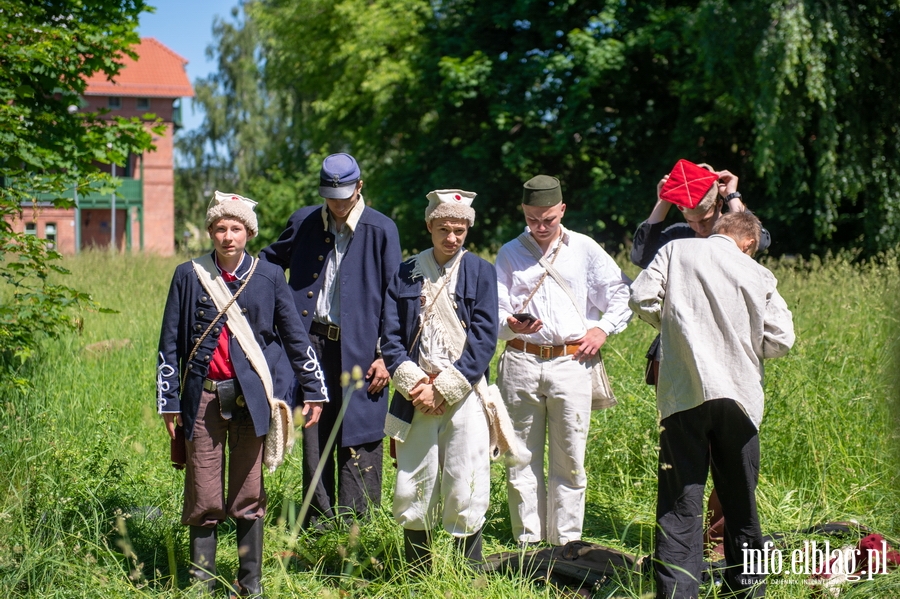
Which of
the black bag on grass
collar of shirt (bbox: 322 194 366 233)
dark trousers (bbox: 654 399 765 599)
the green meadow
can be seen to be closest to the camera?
dark trousers (bbox: 654 399 765 599)

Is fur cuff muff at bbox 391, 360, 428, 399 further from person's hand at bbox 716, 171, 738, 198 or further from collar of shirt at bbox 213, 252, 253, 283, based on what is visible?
person's hand at bbox 716, 171, 738, 198

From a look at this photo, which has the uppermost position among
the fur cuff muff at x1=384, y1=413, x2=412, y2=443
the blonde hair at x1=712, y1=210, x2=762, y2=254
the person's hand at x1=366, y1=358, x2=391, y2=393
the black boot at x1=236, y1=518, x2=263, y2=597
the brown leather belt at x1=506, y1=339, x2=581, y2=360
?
the blonde hair at x1=712, y1=210, x2=762, y2=254

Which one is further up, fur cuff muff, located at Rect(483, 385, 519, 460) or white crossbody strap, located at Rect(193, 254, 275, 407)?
white crossbody strap, located at Rect(193, 254, 275, 407)

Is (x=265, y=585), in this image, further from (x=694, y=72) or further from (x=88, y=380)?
(x=694, y=72)

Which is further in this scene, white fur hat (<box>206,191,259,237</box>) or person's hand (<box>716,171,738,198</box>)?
person's hand (<box>716,171,738,198</box>)

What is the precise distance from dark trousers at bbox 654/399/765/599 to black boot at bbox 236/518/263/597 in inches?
69.8

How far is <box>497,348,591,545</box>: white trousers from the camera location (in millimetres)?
4523

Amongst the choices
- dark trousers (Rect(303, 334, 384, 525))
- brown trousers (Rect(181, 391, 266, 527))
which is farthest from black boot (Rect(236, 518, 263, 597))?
dark trousers (Rect(303, 334, 384, 525))

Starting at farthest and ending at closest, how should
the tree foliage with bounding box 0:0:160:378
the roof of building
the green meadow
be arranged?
the roof of building, the tree foliage with bounding box 0:0:160:378, the green meadow

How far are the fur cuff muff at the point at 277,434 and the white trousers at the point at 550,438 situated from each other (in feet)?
4.21

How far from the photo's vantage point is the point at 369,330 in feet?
15.1

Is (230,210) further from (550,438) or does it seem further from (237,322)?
(550,438)

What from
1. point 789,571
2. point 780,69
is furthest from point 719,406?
point 780,69

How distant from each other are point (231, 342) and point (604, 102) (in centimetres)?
1926
